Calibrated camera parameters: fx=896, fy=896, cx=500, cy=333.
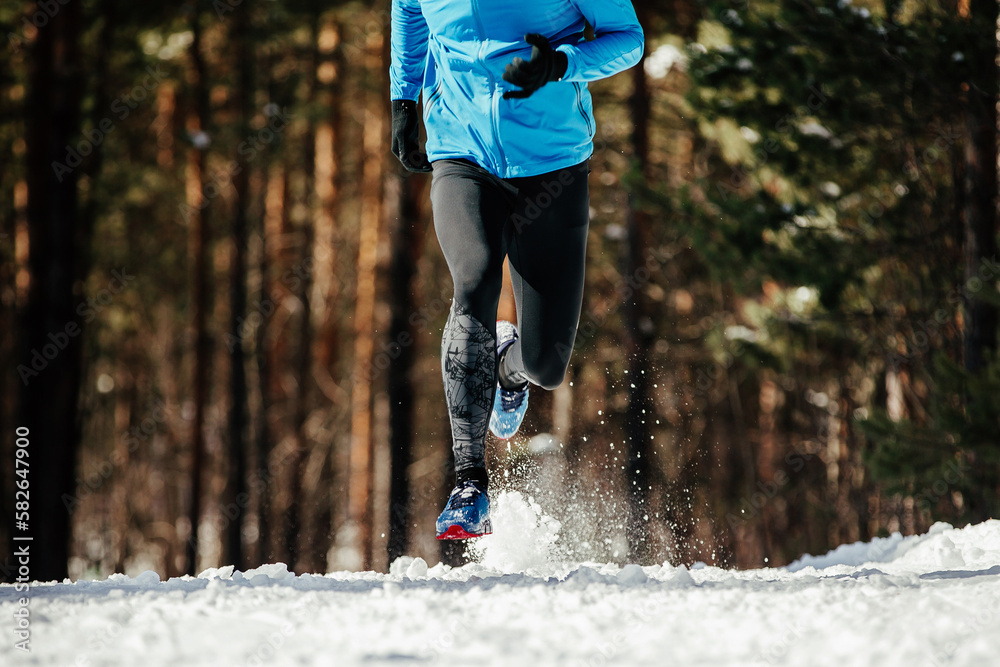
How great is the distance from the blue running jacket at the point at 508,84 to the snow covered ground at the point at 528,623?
1572 mm

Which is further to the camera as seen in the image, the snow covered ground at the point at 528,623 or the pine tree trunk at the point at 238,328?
the pine tree trunk at the point at 238,328

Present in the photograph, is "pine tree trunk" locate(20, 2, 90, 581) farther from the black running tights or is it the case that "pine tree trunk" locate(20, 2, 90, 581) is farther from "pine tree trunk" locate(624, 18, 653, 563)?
the black running tights

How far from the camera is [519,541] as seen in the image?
409 centimetres

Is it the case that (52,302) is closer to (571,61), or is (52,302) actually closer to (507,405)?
(507,405)

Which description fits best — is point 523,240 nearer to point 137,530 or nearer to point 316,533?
point 316,533

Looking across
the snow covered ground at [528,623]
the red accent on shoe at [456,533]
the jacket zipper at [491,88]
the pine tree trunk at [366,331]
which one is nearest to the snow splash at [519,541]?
the red accent on shoe at [456,533]

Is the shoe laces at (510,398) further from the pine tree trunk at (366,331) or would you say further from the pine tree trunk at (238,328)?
the pine tree trunk at (366,331)

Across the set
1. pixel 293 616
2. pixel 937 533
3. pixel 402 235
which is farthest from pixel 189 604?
pixel 402 235

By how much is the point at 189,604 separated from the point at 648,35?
40.0 feet

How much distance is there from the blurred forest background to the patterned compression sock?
142 centimetres

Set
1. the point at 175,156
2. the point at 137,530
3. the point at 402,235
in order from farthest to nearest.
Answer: the point at 137,530 < the point at 175,156 < the point at 402,235

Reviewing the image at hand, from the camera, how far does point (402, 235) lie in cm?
1158

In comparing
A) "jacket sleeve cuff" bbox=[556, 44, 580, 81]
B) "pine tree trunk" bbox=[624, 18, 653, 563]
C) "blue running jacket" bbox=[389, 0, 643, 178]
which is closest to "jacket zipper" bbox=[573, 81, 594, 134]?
"blue running jacket" bbox=[389, 0, 643, 178]

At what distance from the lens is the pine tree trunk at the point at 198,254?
13.9 meters
